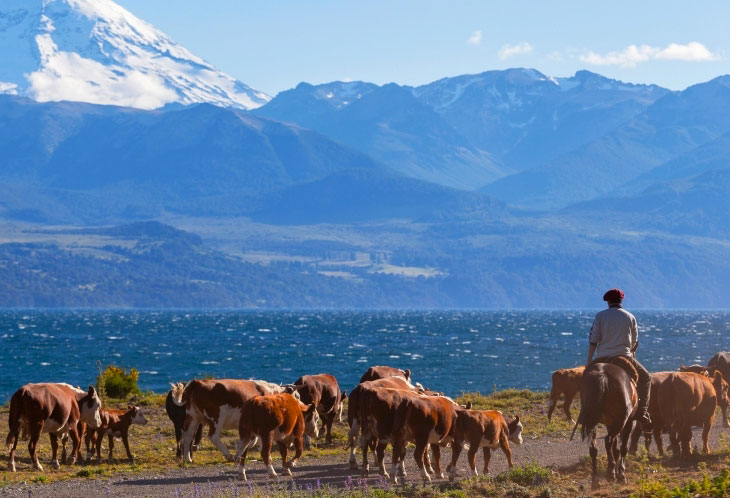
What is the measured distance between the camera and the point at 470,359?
325ft

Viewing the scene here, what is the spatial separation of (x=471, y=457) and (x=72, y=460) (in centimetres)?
904

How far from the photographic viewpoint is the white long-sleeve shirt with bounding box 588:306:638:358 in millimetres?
20453

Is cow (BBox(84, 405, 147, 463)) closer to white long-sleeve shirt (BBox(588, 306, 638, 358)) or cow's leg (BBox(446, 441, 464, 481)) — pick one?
cow's leg (BBox(446, 441, 464, 481))

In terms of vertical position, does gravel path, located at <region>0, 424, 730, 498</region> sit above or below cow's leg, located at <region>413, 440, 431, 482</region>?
below

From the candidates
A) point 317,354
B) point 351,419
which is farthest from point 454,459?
point 317,354

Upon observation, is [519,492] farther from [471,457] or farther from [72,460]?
[72,460]

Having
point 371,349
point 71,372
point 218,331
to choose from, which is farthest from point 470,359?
point 218,331

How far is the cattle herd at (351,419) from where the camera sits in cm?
2111

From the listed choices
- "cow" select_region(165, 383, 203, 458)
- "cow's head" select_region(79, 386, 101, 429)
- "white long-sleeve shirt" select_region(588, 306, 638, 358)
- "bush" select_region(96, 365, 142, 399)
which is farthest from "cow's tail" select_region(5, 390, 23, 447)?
"bush" select_region(96, 365, 142, 399)

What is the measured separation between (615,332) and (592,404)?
1.67m

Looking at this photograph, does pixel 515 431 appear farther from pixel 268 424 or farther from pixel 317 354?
pixel 317 354

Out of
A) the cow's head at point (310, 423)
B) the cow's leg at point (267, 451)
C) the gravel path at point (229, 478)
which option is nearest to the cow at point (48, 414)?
the gravel path at point (229, 478)

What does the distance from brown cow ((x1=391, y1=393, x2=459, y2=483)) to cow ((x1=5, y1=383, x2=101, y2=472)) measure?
7725mm

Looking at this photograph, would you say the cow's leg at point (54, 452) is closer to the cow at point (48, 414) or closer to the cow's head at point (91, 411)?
the cow at point (48, 414)
